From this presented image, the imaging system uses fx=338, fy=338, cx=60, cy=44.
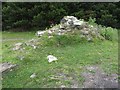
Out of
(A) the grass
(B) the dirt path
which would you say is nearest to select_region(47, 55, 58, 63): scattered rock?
(A) the grass

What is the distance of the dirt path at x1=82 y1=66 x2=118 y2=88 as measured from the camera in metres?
7.17

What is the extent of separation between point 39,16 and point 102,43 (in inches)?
311

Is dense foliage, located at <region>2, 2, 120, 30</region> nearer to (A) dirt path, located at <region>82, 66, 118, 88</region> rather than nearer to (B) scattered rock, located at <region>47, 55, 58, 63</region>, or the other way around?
(B) scattered rock, located at <region>47, 55, 58, 63</region>

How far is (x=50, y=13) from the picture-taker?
17.0 m

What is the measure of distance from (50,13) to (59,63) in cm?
914

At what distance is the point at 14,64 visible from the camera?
819 centimetres

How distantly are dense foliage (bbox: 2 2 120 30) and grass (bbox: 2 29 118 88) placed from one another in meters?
7.69

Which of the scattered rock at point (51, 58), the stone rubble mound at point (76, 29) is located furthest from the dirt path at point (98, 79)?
the stone rubble mound at point (76, 29)

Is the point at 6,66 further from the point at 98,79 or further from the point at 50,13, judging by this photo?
the point at 50,13

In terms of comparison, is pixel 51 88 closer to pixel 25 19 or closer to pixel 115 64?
pixel 115 64

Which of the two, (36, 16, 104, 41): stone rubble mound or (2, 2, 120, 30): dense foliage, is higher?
(36, 16, 104, 41): stone rubble mound

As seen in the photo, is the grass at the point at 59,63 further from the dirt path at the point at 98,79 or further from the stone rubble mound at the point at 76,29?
the stone rubble mound at the point at 76,29

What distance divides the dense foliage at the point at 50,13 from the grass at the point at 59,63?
7.69 m

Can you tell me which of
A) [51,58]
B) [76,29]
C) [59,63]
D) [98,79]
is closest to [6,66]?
[51,58]
